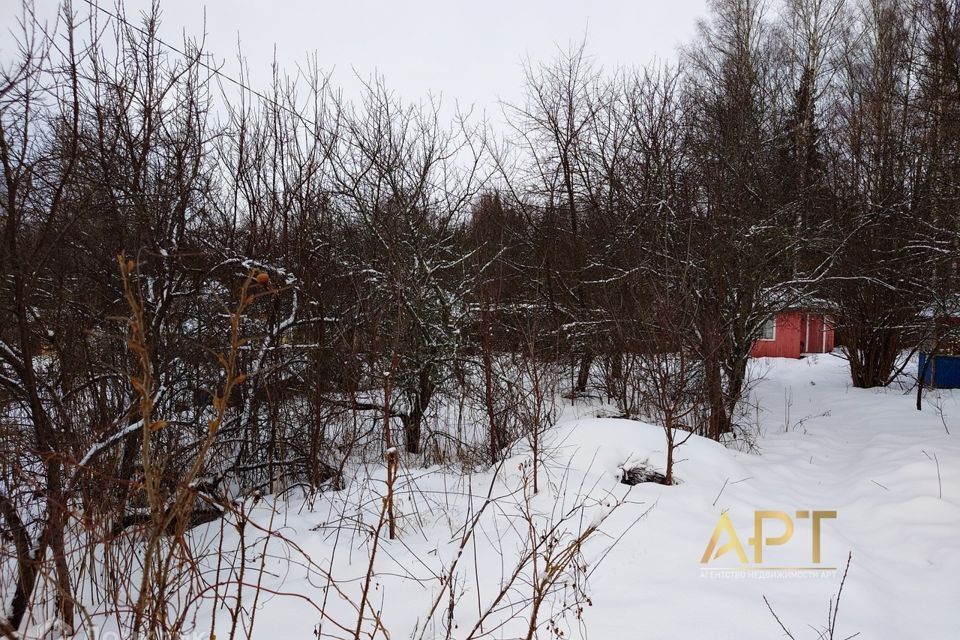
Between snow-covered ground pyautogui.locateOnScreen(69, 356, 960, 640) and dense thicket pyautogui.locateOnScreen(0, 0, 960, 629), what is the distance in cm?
63

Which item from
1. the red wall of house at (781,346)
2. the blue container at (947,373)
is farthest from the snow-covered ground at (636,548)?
the red wall of house at (781,346)

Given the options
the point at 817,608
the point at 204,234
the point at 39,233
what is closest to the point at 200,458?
the point at 817,608

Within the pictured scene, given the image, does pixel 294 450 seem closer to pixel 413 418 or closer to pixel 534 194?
pixel 413 418

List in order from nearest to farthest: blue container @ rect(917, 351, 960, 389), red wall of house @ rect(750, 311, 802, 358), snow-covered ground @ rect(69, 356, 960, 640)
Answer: snow-covered ground @ rect(69, 356, 960, 640), blue container @ rect(917, 351, 960, 389), red wall of house @ rect(750, 311, 802, 358)

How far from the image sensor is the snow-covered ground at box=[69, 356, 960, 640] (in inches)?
104

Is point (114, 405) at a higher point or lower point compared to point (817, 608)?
higher

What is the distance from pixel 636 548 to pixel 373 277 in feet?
13.9

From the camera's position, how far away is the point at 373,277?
6.31m

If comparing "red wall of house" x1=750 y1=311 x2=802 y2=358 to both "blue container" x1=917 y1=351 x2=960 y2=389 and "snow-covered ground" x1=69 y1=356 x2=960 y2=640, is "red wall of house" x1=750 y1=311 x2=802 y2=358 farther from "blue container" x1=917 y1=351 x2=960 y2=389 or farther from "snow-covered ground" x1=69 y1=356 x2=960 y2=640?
"snow-covered ground" x1=69 y1=356 x2=960 y2=640

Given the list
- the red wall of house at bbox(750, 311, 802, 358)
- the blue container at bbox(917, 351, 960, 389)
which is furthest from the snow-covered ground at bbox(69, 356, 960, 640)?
the red wall of house at bbox(750, 311, 802, 358)

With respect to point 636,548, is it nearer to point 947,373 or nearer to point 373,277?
point 373,277

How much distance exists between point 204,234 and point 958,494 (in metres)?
6.72

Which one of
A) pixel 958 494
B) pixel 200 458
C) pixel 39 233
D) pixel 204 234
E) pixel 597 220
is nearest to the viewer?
pixel 200 458

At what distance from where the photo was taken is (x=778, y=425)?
7.63 metres
